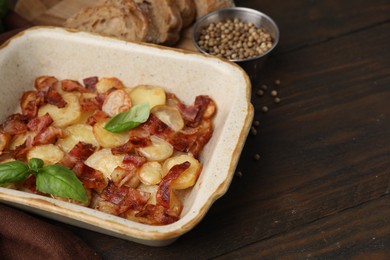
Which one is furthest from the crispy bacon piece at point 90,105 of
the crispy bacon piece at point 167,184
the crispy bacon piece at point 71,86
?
the crispy bacon piece at point 167,184

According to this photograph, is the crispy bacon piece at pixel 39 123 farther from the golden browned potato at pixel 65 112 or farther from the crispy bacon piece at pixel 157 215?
the crispy bacon piece at pixel 157 215

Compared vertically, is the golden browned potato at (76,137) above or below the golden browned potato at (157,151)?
above

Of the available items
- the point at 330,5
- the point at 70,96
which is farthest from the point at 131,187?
the point at 330,5

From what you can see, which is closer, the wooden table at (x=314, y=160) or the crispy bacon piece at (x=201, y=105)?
the wooden table at (x=314, y=160)

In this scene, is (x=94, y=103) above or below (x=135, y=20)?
below

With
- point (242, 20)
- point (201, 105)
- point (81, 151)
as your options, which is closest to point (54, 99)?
point (81, 151)

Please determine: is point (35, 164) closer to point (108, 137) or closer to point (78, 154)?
point (78, 154)
